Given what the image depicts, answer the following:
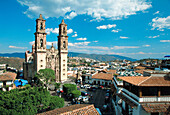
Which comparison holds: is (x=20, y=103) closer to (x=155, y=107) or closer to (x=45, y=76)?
(x=155, y=107)

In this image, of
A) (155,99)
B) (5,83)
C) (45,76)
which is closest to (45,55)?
(45,76)

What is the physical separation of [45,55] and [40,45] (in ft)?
10.7

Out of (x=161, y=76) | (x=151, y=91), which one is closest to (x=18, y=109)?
(x=151, y=91)

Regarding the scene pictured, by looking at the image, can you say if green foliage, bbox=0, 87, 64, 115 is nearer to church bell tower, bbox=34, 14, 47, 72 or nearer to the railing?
the railing

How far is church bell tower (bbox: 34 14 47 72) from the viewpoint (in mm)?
34281

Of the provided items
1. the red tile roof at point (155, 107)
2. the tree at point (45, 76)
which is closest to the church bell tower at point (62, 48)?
the tree at point (45, 76)

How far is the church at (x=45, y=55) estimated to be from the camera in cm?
3447

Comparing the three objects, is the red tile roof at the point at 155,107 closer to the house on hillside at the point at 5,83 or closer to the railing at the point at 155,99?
the railing at the point at 155,99

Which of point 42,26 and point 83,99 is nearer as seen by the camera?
point 83,99

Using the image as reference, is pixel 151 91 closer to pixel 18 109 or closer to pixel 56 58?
pixel 18 109

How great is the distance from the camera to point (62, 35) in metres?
38.9

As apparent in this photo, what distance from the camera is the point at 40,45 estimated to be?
34812mm

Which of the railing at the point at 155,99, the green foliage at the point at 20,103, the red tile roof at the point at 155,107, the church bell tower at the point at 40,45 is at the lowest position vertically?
the green foliage at the point at 20,103

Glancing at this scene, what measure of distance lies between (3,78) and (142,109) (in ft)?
71.6
